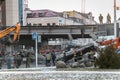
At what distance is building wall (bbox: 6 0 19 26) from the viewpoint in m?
148

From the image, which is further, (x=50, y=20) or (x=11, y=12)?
(x=50, y=20)

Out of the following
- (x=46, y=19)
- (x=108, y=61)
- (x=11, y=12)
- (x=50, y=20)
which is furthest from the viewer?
→ (x=50, y=20)

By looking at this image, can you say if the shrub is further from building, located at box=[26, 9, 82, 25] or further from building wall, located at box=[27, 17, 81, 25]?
building wall, located at box=[27, 17, 81, 25]

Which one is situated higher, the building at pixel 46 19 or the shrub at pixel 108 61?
the building at pixel 46 19

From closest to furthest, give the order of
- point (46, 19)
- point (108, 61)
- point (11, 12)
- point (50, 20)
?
point (108, 61), point (11, 12), point (46, 19), point (50, 20)

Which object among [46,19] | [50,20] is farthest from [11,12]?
[50,20]

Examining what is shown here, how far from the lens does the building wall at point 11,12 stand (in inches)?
5837

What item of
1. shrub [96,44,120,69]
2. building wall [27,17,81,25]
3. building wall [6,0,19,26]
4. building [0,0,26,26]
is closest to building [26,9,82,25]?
building wall [27,17,81,25]

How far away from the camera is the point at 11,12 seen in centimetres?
14962

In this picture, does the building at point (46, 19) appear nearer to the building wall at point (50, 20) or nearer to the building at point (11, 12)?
the building wall at point (50, 20)

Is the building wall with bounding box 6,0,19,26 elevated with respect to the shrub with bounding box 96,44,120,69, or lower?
elevated

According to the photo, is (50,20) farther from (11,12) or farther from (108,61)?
(108,61)

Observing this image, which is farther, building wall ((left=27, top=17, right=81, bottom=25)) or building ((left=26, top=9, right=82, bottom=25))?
building ((left=26, top=9, right=82, bottom=25))

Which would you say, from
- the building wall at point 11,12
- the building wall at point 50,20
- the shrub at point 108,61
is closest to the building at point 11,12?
the building wall at point 11,12
